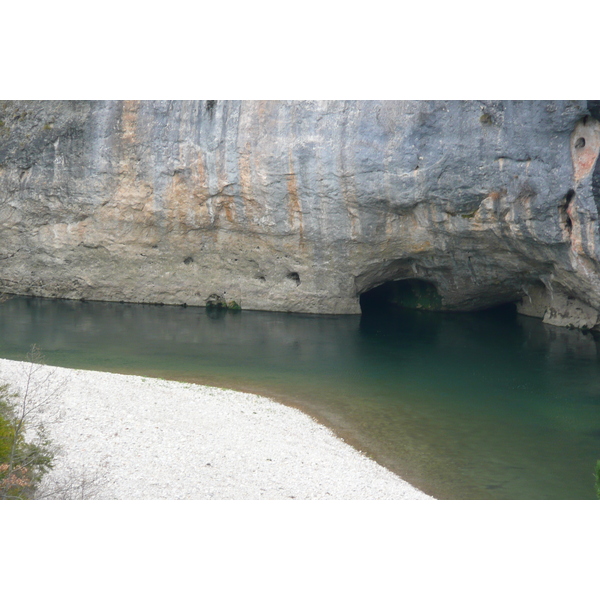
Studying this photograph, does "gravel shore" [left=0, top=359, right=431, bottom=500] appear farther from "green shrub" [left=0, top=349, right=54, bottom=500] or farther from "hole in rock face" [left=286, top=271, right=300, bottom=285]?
"hole in rock face" [left=286, top=271, right=300, bottom=285]

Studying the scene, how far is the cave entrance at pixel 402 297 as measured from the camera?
110 ft

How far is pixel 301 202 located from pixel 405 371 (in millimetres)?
9098

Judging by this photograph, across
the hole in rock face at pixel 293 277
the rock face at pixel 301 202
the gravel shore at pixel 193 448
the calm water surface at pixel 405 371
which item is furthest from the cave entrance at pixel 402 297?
the gravel shore at pixel 193 448

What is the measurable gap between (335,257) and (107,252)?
10.9 m

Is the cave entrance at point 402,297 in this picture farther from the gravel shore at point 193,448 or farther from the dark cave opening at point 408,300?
the gravel shore at point 193,448

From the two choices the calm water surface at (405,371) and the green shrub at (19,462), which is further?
the calm water surface at (405,371)

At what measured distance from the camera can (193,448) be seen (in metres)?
14.4

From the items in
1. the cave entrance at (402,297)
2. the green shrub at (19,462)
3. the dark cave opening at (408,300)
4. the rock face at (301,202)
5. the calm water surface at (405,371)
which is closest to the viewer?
the green shrub at (19,462)

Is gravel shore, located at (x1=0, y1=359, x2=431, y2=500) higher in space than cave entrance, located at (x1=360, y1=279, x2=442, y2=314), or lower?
lower

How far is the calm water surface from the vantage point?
51.0 ft

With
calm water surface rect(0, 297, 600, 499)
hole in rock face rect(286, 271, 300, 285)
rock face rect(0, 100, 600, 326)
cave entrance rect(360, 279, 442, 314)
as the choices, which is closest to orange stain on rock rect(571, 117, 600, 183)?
rock face rect(0, 100, 600, 326)

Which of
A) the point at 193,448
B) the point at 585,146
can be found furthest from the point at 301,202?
the point at 193,448

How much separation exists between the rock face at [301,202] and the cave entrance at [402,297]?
123 cm

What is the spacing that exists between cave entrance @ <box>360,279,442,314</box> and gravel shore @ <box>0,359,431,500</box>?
1661cm
